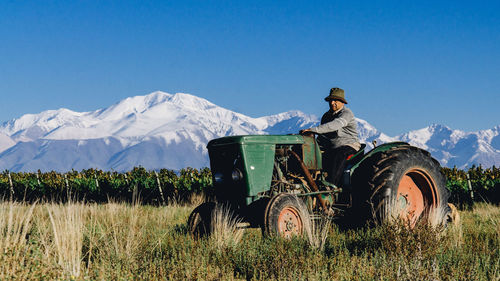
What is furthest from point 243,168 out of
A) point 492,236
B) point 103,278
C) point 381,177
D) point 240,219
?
point 492,236

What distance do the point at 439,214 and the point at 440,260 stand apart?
2.04 meters

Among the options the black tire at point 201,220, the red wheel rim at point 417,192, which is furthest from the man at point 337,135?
the black tire at point 201,220

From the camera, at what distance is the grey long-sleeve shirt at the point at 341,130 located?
6965mm

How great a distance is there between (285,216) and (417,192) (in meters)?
2.32

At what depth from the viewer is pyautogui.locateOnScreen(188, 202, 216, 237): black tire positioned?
266 inches

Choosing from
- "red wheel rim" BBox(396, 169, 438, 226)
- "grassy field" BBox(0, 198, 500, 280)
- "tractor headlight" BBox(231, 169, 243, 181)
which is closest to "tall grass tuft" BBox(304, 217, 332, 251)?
"grassy field" BBox(0, 198, 500, 280)

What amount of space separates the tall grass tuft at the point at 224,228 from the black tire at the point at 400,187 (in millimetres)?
1633

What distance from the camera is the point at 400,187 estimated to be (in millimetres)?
7078

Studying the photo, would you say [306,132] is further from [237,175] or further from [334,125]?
[237,175]

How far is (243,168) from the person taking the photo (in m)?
6.43

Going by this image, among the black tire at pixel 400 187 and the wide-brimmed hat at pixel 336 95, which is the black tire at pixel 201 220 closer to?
the black tire at pixel 400 187

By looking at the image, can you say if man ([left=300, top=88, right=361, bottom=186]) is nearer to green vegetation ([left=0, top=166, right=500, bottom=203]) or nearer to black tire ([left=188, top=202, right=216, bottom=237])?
black tire ([left=188, top=202, right=216, bottom=237])

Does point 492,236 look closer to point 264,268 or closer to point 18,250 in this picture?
point 264,268

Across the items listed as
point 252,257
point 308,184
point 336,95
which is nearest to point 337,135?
point 336,95
